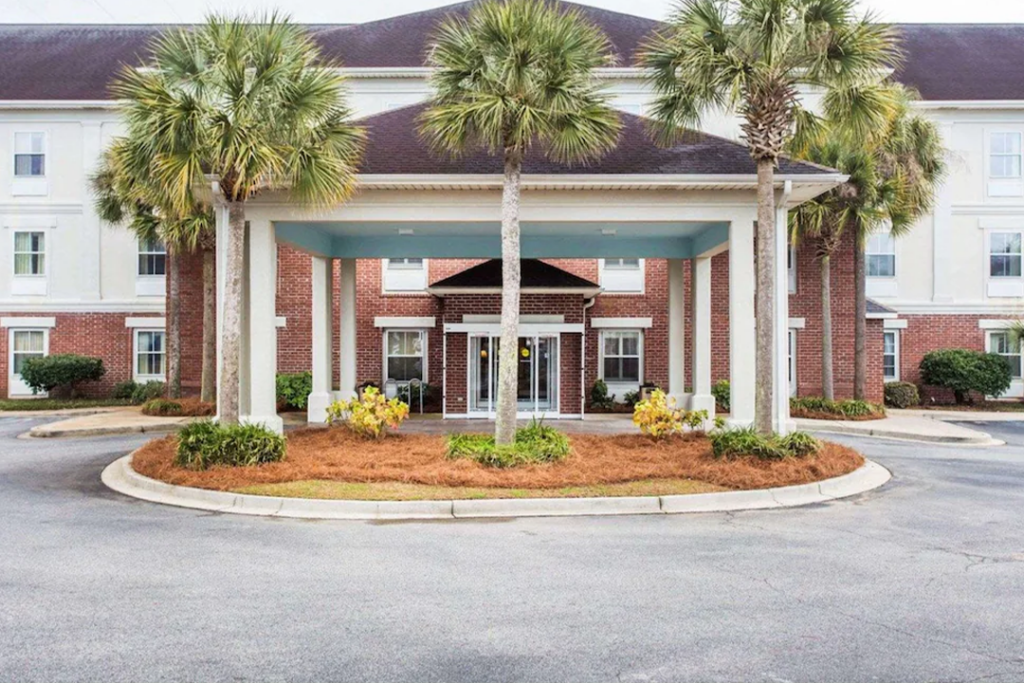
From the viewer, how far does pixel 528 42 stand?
11234mm

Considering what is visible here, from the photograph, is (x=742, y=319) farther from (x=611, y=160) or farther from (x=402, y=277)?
(x=402, y=277)

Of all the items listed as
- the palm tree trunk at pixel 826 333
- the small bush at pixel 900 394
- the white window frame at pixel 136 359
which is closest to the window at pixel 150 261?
the white window frame at pixel 136 359

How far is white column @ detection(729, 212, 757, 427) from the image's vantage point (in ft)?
45.6

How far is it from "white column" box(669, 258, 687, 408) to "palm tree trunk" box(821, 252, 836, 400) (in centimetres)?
430

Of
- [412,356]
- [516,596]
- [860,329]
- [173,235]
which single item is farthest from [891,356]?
[516,596]

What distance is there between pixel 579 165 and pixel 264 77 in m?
5.66

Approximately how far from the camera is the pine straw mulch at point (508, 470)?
34.4ft

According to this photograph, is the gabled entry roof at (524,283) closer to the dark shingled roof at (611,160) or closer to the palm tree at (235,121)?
the dark shingled roof at (611,160)

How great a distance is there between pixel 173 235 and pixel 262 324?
298 inches

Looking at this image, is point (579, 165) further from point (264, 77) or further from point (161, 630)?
point (161, 630)

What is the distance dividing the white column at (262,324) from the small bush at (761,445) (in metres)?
7.85

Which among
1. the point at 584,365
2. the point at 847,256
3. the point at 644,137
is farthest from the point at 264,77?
the point at 847,256

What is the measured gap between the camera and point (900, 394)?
24203mm

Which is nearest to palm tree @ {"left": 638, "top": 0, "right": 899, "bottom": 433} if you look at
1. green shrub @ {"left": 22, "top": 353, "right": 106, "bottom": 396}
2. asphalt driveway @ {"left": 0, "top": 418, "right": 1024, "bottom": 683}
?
asphalt driveway @ {"left": 0, "top": 418, "right": 1024, "bottom": 683}
